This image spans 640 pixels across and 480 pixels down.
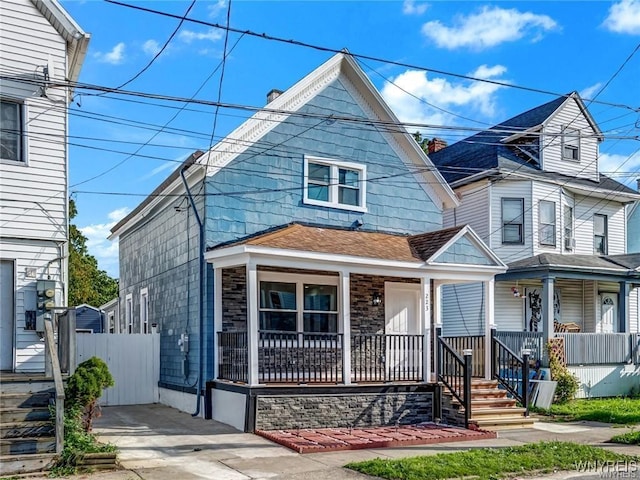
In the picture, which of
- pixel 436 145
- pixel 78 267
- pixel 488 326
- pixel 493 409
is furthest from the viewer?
pixel 78 267

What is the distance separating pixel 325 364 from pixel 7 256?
21.0 ft

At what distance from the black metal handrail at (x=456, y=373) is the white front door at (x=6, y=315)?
27.5 ft

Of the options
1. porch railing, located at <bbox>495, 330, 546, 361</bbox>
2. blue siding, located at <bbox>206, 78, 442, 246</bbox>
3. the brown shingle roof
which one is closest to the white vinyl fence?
blue siding, located at <bbox>206, 78, 442, 246</bbox>

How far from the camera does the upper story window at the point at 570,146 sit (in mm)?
22766

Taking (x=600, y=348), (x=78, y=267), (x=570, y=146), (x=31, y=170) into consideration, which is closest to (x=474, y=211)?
(x=570, y=146)

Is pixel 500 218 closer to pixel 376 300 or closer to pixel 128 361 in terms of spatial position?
pixel 376 300

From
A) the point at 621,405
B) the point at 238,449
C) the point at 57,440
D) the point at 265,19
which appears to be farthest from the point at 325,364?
the point at 621,405

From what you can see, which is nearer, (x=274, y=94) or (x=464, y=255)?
(x=464, y=255)

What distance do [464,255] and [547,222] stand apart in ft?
28.0

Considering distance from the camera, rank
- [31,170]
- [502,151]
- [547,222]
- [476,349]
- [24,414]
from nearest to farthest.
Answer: [24,414]
[31,170]
[476,349]
[547,222]
[502,151]

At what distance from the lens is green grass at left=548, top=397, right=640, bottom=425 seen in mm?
14562

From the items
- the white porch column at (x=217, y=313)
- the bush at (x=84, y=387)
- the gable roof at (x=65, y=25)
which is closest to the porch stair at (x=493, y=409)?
the white porch column at (x=217, y=313)

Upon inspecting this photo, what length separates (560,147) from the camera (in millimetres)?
22781

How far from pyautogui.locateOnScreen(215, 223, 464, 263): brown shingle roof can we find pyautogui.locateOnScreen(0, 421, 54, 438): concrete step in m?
4.71
